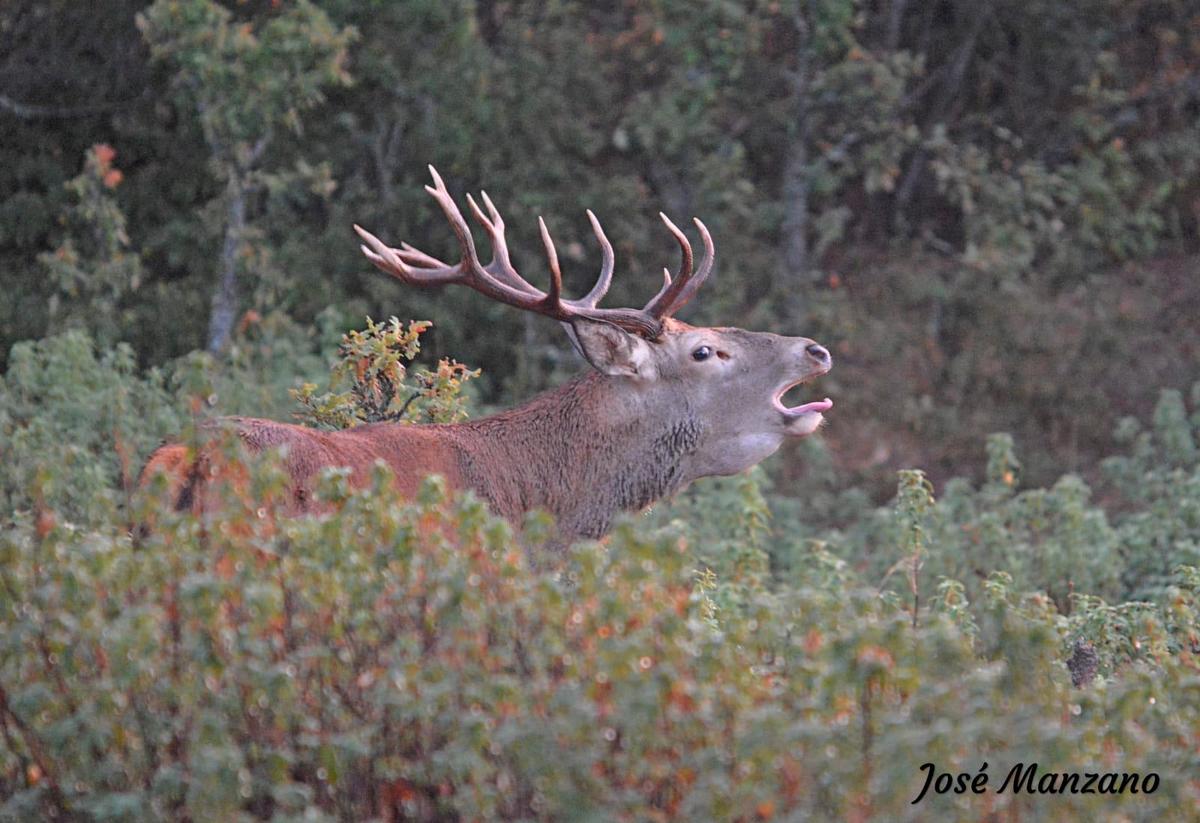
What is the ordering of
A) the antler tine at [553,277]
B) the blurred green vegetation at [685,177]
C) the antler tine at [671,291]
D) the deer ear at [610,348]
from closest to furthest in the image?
the antler tine at [553,277], the deer ear at [610,348], the antler tine at [671,291], the blurred green vegetation at [685,177]

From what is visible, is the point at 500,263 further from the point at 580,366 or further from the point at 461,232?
the point at 580,366

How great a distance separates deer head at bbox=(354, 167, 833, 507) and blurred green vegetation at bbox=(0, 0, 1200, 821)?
357 millimetres

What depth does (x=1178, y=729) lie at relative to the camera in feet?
14.4

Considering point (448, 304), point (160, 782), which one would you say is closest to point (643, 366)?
point (160, 782)

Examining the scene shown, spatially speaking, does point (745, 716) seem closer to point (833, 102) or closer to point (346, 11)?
point (346, 11)

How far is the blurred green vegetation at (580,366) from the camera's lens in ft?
12.6

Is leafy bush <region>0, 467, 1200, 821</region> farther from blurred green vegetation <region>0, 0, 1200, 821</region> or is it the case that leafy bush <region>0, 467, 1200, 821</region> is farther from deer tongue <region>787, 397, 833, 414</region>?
deer tongue <region>787, 397, 833, 414</region>

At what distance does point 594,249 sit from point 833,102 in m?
2.05

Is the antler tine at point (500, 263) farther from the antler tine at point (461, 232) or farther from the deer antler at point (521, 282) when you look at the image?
the antler tine at point (461, 232)

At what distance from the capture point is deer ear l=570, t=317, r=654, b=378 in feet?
21.5

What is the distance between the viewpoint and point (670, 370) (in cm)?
673
